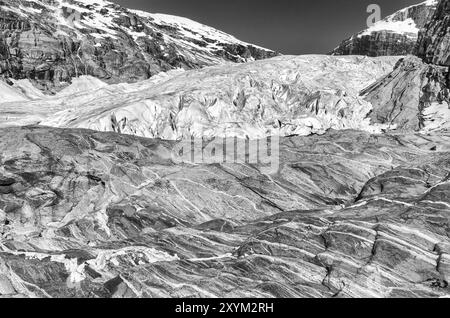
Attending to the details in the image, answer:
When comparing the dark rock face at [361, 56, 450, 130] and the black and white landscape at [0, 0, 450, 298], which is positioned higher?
the dark rock face at [361, 56, 450, 130]

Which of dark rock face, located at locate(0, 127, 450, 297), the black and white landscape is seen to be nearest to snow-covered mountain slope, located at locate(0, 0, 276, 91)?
the black and white landscape

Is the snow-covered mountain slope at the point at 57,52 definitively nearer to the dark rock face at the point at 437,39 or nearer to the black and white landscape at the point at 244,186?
the black and white landscape at the point at 244,186

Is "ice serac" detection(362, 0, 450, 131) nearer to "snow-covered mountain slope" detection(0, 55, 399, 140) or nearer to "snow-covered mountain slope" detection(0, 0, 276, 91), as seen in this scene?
"snow-covered mountain slope" detection(0, 55, 399, 140)

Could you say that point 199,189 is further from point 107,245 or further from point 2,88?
point 2,88
